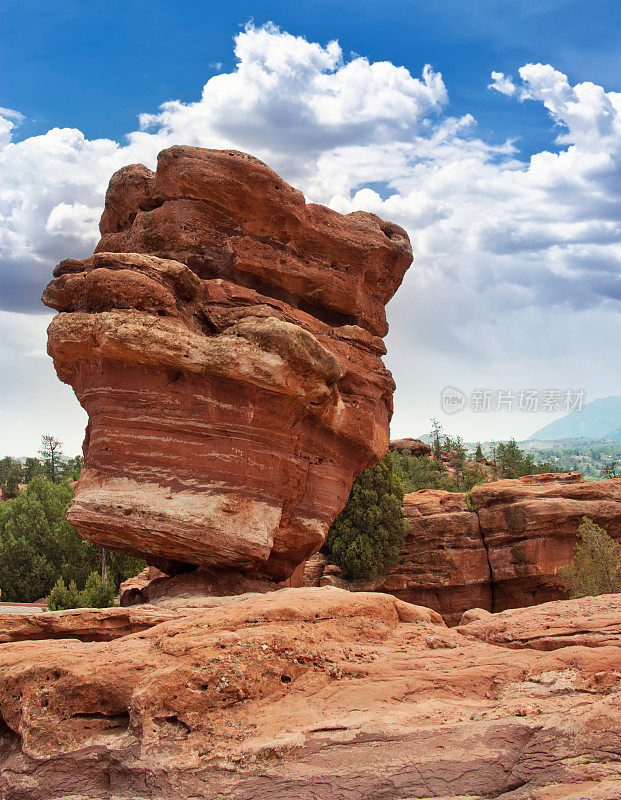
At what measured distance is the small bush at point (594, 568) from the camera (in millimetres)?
23016

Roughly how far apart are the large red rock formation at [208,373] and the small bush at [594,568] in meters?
10.4

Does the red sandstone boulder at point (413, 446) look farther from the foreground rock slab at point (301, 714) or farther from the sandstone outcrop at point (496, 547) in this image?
the foreground rock slab at point (301, 714)

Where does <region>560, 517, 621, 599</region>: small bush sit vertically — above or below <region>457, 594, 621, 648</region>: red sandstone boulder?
below

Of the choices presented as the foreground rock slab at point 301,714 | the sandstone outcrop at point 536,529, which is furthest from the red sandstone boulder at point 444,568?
the foreground rock slab at point 301,714

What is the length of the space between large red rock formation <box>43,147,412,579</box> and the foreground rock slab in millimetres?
4419

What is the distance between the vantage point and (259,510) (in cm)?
1573

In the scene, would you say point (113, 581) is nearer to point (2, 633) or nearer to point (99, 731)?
point (2, 633)

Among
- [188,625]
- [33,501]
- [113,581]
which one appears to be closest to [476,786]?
[188,625]

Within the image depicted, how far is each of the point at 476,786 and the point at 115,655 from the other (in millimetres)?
5467

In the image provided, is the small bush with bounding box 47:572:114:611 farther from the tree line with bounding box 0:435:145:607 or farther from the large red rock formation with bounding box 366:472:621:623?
the large red rock formation with bounding box 366:472:621:623

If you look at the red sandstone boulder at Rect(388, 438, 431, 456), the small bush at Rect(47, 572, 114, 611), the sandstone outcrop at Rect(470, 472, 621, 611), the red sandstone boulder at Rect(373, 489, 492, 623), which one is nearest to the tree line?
the small bush at Rect(47, 572, 114, 611)

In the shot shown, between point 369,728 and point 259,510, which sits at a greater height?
point 259,510

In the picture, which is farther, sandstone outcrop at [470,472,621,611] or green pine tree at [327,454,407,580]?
green pine tree at [327,454,407,580]

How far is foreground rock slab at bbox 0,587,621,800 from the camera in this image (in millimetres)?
7309
